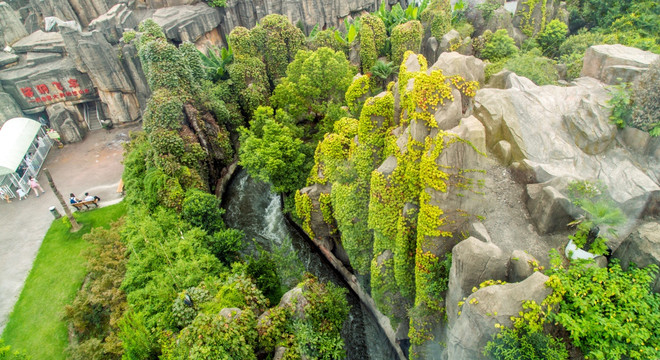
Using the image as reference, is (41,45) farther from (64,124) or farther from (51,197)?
(51,197)

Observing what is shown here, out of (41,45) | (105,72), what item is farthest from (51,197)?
(41,45)

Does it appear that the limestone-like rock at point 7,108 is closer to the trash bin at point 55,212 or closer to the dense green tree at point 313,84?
the trash bin at point 55,212

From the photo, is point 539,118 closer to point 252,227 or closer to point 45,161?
point 252,227

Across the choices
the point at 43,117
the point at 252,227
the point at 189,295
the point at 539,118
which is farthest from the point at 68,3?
the point at 539,118

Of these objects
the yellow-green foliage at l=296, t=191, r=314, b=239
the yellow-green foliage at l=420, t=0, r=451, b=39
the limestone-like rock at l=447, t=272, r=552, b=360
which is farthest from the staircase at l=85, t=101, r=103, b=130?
the limestone-like rock at l=447, t=272, r=552, b=360

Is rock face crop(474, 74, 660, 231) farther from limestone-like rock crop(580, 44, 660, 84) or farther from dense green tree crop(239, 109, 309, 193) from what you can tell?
dense green tree crop(239, 109, 309, 193)

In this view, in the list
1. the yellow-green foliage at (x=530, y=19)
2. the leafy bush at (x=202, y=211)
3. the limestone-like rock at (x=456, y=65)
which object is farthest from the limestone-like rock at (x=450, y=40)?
the leafy bush at (x=202, y=211)

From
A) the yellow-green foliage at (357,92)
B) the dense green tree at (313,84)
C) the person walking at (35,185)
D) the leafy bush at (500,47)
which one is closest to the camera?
the yellow-green foliage at (357,92)
